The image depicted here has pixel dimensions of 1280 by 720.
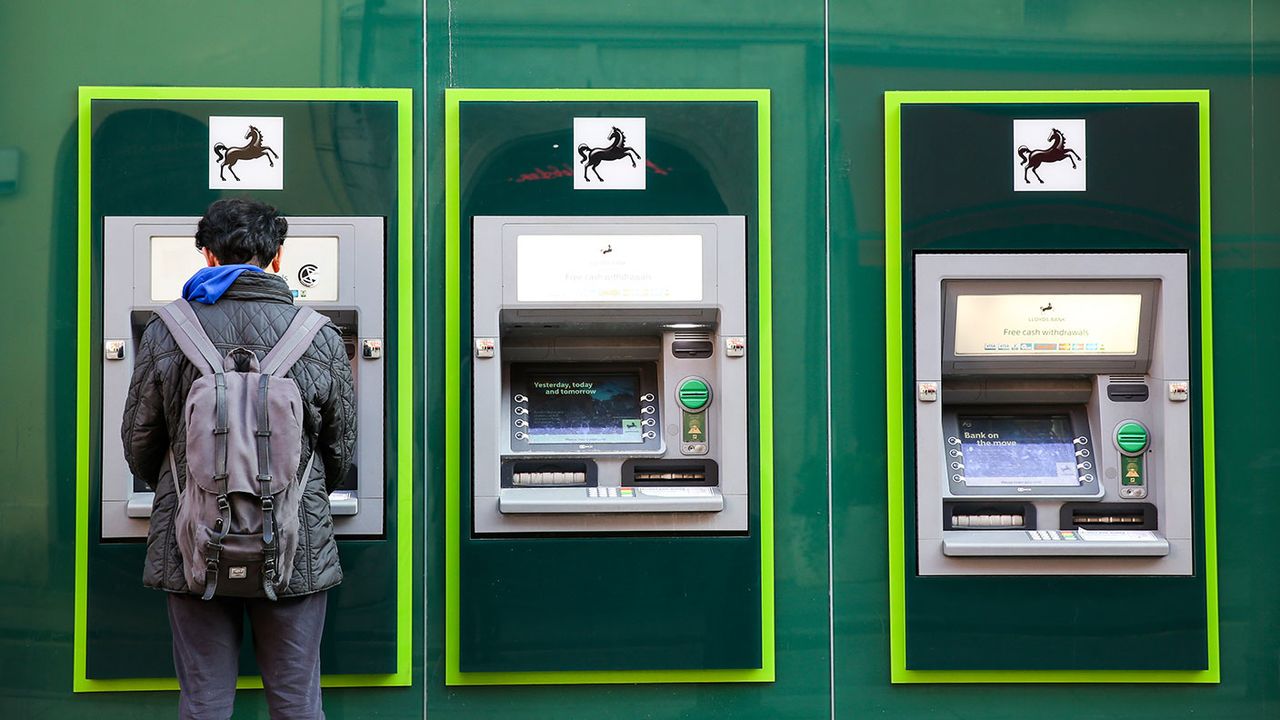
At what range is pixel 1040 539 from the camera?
142 inches

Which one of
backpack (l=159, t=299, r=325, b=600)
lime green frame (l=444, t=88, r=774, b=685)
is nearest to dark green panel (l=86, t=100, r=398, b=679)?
lime green frame (l=444, t=88, r=774, b=685)

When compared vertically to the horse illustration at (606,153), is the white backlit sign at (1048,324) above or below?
below

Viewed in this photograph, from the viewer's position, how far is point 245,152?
360 cm

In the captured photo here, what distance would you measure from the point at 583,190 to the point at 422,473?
1071 millimetres

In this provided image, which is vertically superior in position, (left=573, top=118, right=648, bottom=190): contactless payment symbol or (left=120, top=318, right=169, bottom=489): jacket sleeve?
(left=573, top=118, right=648, bottom=190): contactless payment symbol

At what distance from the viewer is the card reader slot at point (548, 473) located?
362 cm

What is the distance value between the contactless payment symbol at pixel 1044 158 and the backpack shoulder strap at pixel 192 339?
254 cm

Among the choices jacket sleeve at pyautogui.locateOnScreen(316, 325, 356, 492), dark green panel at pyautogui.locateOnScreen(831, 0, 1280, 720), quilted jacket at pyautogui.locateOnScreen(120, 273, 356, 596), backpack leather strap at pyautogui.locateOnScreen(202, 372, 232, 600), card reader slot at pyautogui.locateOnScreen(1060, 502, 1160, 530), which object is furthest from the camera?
dark green panel at pyautogui.locateOnScreen(831, 0, 1280, 720)

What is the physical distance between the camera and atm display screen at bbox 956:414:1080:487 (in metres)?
3.67

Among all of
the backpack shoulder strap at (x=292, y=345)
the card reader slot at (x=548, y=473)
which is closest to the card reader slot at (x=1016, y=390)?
the card reader slot at (x=548, y=473)

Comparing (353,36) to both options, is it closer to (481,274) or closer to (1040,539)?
(481,274)

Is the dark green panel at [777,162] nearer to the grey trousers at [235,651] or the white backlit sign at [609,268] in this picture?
the white backlit sign at [609,268]

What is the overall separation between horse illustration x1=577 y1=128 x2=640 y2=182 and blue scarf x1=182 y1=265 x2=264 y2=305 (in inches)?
46.9

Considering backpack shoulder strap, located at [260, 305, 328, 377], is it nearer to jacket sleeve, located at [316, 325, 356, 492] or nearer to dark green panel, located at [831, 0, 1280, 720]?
jacket sleeve, located at [316, 325, 356, 492]
